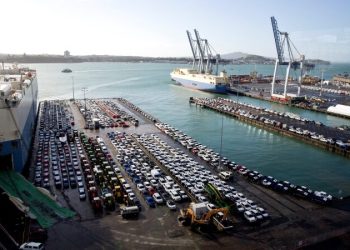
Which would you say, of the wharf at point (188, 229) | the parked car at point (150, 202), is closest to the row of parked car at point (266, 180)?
the wharf at point (188, 229)

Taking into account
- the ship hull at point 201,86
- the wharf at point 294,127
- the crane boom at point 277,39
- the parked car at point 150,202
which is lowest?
the parked car at point 150,202

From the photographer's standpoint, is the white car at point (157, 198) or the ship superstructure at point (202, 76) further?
the ship superstructure at point (202, 76)

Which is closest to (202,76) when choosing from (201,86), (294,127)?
(201,86)

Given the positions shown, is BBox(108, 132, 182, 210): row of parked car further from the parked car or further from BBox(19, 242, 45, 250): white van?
BBox(19, 242, 45, 250): white van

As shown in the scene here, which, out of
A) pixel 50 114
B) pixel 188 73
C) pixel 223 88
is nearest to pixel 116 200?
pixel 50 114

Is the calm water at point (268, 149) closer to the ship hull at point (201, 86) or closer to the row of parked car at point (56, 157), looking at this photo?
the row of parked car at point (56, 157)

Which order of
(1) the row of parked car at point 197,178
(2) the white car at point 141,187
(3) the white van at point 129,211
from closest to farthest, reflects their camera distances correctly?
(3) the white van at point 129,211 → (1) the row of parked car at point 197,178 → (2) the white car at point 141,187

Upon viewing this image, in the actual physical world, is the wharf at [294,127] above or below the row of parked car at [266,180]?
above

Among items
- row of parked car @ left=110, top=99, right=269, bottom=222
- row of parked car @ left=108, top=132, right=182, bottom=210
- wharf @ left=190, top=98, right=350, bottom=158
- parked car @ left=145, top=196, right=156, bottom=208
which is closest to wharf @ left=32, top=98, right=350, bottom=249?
parked car @ left=145, top=196, right=156, bottom=208

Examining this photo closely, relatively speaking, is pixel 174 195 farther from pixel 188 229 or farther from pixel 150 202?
Answer: pixel 188 229
